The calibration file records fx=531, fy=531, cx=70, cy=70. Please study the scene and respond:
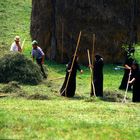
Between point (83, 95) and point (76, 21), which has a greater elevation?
point (76, 21)

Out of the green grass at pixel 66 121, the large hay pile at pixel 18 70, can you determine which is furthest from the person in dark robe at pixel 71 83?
the green grass at pixel 66 121

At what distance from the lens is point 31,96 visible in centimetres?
1892

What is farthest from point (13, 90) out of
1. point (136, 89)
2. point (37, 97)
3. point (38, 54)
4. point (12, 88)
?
point (38, 54)

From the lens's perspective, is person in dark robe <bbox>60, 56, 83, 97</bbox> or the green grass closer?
the green grass

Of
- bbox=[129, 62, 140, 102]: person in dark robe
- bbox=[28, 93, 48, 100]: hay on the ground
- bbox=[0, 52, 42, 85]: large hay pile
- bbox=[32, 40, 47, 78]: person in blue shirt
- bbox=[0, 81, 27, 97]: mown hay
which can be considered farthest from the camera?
bbox=[32, 40, 47, 78]: person in blue shirt

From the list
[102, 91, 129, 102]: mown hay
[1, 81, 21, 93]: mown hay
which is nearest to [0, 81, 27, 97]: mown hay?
[1, 81, 21, 93]: mown hay

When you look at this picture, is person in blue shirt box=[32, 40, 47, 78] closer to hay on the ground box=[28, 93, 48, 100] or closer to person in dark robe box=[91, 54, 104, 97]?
person in dark robe box=[91, 54, 104, 97]

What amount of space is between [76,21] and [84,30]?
687mm

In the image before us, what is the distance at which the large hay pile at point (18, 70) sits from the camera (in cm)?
2275

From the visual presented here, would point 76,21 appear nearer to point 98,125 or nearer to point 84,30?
point 84,30

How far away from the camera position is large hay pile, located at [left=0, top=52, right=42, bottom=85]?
22.8 meters

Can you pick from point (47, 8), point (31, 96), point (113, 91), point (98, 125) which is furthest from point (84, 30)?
point (98, 125)

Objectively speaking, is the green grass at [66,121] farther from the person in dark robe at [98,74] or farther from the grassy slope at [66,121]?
the person in dark robe at [98,74]

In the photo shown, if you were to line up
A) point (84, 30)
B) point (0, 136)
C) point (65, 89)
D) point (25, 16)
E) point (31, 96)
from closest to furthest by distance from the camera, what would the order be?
point (0, 136) < point (31, 96) < point (65, 89) < point (84, 30) < point (25, 16)
